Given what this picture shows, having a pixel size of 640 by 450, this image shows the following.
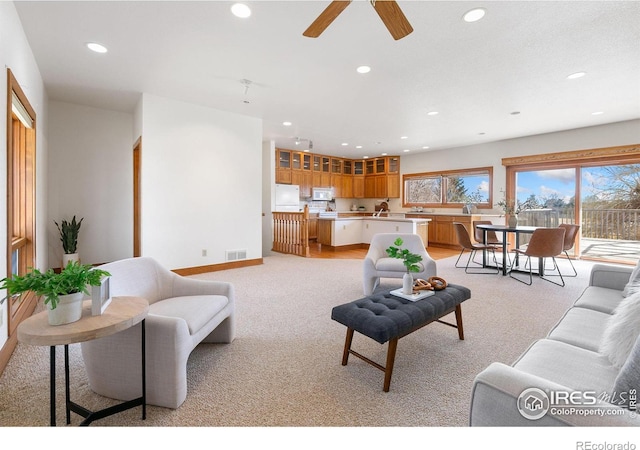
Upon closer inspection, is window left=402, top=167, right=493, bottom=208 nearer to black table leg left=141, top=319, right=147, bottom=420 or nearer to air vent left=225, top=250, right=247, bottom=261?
air vent left=225, top=250, right=247, bottom=261

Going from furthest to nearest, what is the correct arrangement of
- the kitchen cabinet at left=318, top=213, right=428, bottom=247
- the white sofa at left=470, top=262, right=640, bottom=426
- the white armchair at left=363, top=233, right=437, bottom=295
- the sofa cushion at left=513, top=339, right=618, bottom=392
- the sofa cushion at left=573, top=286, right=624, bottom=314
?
1. the kitchen cabinet at left=318, top=213, right=428, bottom=247
2. the white armchair at left=363, top=233, right=437, bottom=295
3. the sofa cushion at left=573, top=286, right=624, bottom=314
4. the sofa cushion at left=513, top=339, right=618, bottom=392
5. the white sofa at left=470, top=262, right=640, bottom=426

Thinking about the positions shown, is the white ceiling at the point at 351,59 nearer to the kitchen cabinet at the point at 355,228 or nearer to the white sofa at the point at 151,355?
the white sofa at the point at 151,355

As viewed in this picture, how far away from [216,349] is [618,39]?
440 cm

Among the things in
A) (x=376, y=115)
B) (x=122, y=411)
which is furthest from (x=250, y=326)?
(x=376, y=115)

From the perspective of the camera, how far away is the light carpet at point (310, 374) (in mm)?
1603

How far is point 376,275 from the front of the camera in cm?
362

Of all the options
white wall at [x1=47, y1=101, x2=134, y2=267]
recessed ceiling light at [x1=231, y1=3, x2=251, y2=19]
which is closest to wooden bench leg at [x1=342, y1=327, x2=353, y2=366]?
recessed ceiling light at [x1=231, y1=3, x2=251, y2=19]

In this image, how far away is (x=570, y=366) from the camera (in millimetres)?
1289

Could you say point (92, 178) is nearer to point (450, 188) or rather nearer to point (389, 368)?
point (389, 368)

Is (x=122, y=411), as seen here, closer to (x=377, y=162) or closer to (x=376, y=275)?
(x=376, y=275)

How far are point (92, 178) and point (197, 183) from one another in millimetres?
1912

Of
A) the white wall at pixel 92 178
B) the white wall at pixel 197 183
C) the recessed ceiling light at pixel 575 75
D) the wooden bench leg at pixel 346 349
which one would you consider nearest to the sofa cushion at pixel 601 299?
the wooden bench leg at pixel 346 349

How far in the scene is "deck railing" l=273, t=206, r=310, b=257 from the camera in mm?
6535

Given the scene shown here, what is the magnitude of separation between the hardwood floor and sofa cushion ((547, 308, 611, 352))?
467 centimetres
